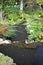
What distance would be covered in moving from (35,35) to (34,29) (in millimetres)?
1552

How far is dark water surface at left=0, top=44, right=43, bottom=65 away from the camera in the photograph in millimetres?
14647

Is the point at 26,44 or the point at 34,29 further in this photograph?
the point at 34,29

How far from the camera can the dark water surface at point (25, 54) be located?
14.6 m

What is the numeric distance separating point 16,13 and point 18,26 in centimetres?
487

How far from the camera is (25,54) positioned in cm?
1588

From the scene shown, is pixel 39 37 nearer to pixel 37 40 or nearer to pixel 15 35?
pixel 37 40

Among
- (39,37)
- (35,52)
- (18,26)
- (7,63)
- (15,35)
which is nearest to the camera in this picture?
(7,63)

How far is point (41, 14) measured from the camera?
28.8 m

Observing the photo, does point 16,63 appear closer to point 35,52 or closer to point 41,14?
point 35,52

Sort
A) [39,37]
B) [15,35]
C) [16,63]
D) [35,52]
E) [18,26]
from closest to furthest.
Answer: [16,63] → [35,52] → [39,37] → [15,35] → [18,26]

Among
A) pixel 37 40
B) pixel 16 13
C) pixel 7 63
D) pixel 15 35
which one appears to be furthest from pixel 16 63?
pixel 16 13

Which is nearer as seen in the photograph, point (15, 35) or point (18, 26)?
point (15, 35)

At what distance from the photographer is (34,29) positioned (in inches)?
813

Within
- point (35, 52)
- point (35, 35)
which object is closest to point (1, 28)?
point (35, 35)
